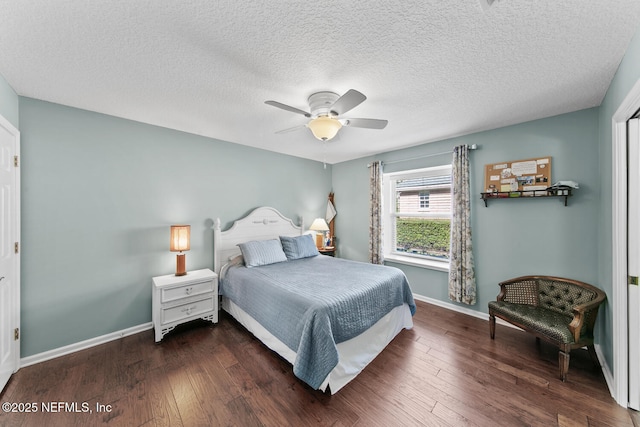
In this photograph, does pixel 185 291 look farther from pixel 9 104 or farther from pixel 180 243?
pixel 9 104

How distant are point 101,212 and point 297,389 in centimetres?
271

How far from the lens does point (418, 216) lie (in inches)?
157

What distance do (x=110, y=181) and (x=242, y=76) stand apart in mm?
2007

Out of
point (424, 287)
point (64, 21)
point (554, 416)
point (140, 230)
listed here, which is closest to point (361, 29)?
point (64, 21)

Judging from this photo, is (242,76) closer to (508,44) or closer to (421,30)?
(421,30)

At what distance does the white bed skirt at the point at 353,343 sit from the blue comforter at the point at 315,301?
94 mm

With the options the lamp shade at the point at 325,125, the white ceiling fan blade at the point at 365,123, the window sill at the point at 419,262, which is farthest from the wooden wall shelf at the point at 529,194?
the lamp shade at the point at 325,125

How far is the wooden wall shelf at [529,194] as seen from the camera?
2.46 meters

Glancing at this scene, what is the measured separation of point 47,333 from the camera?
227 centimetres

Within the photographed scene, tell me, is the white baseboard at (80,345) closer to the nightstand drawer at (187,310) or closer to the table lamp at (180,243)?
the nightstand drawer at (187,310)

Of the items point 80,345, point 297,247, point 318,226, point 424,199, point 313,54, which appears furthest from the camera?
point 318,226

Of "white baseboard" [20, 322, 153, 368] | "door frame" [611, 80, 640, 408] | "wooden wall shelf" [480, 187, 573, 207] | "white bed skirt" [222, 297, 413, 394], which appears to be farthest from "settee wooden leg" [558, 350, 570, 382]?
"white baseboard" [20, 322, 153, 368]

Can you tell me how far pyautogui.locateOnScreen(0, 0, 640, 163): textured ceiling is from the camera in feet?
4.21

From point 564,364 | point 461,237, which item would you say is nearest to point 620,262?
point 564,364
